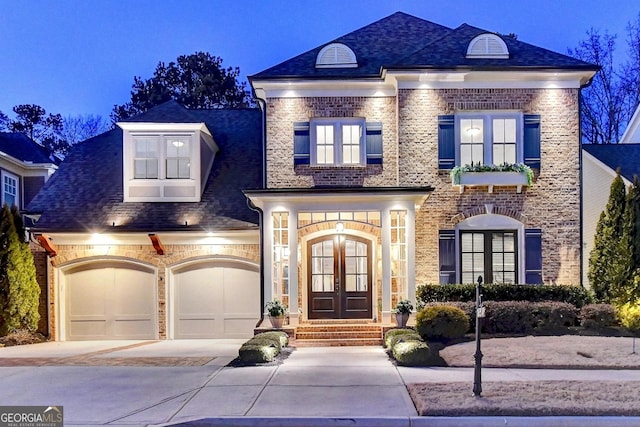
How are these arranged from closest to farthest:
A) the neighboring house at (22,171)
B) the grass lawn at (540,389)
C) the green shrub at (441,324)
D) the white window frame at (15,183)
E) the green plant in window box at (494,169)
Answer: the grass lawn at (540,389) < the green shrub at (441,324) < the green plant in window box at (494,169) < the white window frame at (15,183) < the neighboring house at (22,171)

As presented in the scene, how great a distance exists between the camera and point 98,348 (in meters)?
13.1

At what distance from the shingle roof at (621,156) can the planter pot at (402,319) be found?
30.8ft

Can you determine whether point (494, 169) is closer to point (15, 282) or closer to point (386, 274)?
point (386, 274)

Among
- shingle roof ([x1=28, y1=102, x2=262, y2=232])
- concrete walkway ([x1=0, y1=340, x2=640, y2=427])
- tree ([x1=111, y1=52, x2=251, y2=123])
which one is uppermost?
tree ([x1=111, y1=52, x2=251, y2=123])

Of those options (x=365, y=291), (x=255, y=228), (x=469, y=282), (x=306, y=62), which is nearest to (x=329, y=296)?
(x=365, y=291)

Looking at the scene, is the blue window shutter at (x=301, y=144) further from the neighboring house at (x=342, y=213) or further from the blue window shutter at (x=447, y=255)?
Result: the blue window shutter at (x=447, y=255)

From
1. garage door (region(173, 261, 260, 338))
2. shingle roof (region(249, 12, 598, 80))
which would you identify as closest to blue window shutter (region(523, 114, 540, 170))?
shingle roof (region(249, 12, 598, 80))

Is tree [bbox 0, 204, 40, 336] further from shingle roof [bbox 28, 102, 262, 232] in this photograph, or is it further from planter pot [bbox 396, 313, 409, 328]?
planter pot [bbox 396, 313, 409, 328]

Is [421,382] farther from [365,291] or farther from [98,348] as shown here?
[98,348]

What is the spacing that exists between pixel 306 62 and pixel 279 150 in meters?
2.72

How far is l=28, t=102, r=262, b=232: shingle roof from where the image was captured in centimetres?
1473

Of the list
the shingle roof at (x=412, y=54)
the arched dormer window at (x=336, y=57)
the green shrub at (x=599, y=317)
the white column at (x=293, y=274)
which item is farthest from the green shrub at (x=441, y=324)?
the arched dormer window at (x=336, y=57)

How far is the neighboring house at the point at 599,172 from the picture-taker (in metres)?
17.3

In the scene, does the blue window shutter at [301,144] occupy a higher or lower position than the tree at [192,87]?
lower
